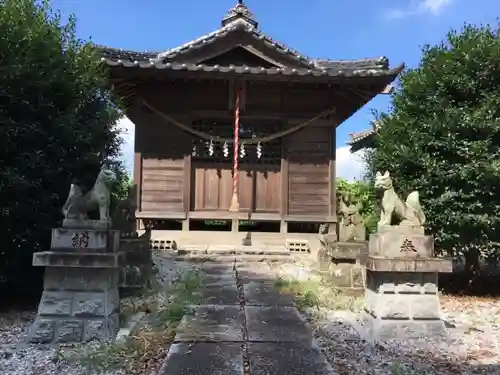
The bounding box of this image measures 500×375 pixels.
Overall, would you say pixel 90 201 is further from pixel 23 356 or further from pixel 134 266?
pixel 134 266

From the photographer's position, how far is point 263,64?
11359 millimetres

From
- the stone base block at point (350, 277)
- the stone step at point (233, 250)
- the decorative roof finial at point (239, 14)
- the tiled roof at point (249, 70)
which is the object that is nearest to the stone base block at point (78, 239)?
the stone base block at point (350, 277)

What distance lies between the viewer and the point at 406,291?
16.0ft

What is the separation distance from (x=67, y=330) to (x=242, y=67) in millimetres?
7027

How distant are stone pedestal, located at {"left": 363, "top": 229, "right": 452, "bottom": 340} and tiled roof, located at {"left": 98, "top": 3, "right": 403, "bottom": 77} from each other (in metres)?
5.63

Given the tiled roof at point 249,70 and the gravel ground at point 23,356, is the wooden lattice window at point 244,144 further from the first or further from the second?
the gravel ground at point 23,356

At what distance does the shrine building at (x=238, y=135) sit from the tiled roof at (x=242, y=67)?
1.4 inches

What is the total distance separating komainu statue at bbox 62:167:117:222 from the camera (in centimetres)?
499

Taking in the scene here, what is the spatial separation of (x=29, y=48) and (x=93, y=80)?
1087 mm

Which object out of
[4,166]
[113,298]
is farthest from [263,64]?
[113,298]

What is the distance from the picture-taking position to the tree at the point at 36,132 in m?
5.92

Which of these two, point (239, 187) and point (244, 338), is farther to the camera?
point (239, 187)

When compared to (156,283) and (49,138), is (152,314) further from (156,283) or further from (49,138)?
(49,138)

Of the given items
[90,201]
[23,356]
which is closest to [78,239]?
[90,201]
